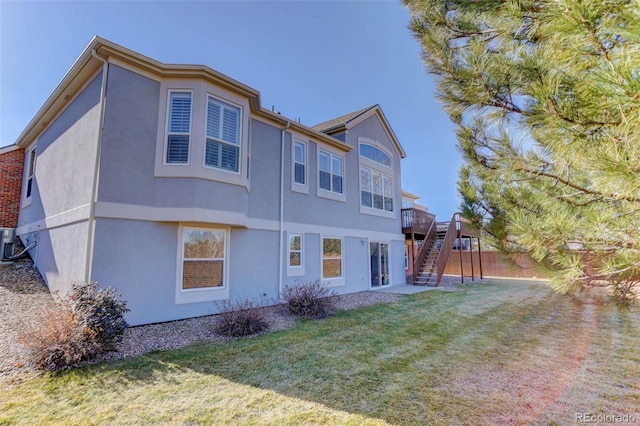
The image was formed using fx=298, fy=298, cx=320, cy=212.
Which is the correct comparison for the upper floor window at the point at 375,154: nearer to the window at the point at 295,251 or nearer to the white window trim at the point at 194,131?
the window at the point at 295,251

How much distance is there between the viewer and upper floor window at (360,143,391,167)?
1432 cm

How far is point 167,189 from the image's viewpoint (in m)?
7.42

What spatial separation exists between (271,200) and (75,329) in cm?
612

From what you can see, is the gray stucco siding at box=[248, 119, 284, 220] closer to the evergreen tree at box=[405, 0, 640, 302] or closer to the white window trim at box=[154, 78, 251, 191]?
the white window trim at box=[154, 78, 251, 191]

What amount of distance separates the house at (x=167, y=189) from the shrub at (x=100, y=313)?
1.12 metres

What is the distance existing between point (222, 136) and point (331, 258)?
6.35 meters

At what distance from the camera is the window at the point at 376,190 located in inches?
556

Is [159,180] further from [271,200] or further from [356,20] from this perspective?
[356,20]

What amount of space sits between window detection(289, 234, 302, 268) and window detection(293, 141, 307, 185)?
2029mm

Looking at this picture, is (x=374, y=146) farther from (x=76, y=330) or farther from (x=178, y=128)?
(x=76, y=330)

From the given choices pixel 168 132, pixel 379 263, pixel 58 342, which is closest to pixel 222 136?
pixel 168 132

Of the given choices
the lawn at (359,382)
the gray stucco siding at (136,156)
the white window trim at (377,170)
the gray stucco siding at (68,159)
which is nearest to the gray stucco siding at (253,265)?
the gray stucco siding at (136,156)

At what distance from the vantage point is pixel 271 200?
9992mm

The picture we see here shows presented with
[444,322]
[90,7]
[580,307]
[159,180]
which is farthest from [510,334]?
[90,7]
